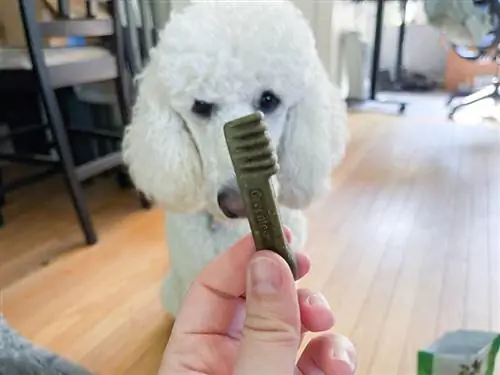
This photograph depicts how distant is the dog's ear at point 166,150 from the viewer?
104 cm

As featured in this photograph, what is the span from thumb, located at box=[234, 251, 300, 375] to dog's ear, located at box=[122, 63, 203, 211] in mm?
654

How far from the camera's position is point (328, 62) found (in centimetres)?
316

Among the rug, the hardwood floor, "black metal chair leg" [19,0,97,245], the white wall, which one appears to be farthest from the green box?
the white wall

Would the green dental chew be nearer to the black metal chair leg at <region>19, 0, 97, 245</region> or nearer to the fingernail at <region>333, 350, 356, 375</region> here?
the fingernail at <region>333, 350, 356, 375</region>

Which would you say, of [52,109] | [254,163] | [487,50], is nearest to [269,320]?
[254,163]

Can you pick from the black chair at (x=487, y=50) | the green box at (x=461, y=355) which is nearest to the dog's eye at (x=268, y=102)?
the green box at (x=461, y=355)

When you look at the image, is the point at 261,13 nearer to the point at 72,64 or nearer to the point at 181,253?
the point at 181,253

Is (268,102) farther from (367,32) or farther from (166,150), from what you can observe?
(367,32)

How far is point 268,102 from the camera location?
3.30 ft

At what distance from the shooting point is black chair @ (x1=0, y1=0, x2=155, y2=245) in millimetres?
1561

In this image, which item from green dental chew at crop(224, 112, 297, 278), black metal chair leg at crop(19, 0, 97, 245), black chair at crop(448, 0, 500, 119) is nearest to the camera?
green dental chew at crop(224, 112, 297, 278)

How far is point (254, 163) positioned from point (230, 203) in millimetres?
533

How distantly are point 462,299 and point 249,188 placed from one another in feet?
3.74

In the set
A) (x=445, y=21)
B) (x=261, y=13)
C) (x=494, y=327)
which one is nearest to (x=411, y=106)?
(x=445, y=21)
